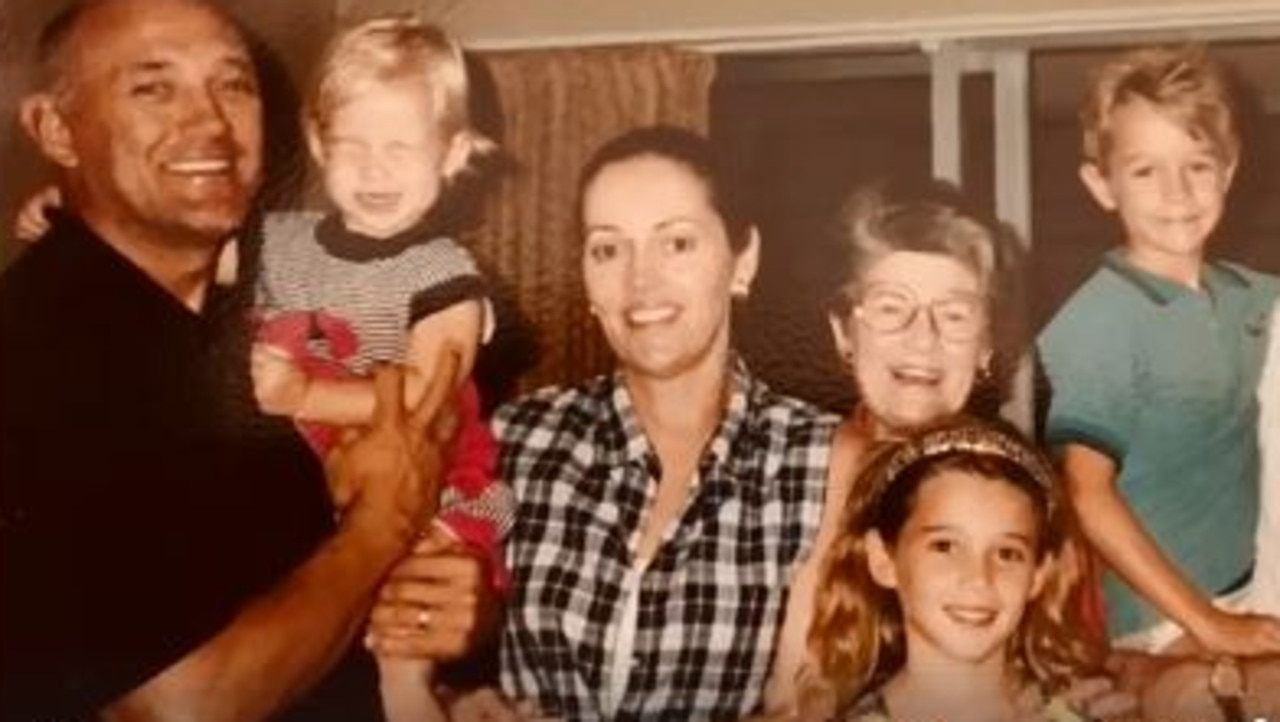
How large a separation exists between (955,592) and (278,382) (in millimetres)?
510

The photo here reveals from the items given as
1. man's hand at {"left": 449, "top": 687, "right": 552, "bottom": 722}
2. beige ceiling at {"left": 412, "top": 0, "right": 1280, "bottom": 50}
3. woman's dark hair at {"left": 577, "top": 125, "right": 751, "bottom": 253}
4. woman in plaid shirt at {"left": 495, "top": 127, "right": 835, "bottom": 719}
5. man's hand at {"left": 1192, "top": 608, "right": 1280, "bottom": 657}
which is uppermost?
beige ceiling at {"left": 412, "top": 0, "right": 1280, "bottom": 50}

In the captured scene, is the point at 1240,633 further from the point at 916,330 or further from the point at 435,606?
the point at 435,606

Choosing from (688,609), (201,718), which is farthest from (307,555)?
(688,609)

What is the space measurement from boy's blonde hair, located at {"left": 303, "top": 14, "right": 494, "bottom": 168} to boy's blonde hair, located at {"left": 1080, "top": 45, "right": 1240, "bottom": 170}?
439 millimetres

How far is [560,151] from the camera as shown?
4.92 ft

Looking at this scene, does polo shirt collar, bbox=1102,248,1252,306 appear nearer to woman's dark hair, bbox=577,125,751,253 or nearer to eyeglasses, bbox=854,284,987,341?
eyeglasses, bbox=854,284,987,341

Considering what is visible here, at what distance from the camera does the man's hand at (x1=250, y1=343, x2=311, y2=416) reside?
151cm

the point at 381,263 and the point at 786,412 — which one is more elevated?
the point at 381,263

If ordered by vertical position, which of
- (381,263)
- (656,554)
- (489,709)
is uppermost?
(381,263)

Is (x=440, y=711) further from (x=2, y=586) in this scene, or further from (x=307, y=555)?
(x=2, y=586)

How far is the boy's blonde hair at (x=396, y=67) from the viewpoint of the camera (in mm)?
1509

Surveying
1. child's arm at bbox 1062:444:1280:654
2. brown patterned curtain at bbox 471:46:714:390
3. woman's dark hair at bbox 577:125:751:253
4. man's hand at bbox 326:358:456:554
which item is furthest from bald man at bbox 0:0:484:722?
child's arm at bbox 1062:444:1280:654

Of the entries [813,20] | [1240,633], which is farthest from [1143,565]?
[813,20]

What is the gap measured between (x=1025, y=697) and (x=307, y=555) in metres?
0.52
